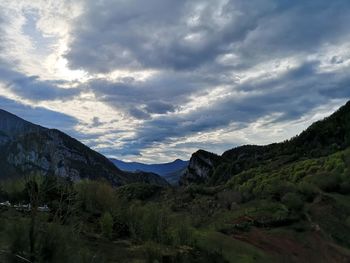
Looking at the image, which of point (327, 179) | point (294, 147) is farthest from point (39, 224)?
point (294, 147)

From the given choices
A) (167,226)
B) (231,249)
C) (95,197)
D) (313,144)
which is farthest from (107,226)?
(313,144)

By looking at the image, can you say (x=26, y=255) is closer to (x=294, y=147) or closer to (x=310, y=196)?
(x=310, y=196)

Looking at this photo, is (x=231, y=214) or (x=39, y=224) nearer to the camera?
(x=39, y=224)

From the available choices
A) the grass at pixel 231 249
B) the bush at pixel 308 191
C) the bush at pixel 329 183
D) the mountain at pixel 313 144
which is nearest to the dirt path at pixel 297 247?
the grass at pixel 231 249

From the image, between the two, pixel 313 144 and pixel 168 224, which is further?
pixel 313 144

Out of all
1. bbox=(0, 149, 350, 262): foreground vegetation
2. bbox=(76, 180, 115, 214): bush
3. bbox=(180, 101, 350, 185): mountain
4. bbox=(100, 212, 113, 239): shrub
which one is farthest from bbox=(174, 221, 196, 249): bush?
bbox=(180, 101, 350, 185): mountain

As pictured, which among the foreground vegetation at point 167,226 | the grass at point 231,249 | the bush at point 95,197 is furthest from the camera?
the bush at point 95,197

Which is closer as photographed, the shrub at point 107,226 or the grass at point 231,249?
the shrub at point 107,226

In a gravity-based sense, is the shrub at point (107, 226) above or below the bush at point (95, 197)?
below

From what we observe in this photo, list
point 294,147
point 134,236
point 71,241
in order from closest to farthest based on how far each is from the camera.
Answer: point 71,241, point 134,236, point 294,147

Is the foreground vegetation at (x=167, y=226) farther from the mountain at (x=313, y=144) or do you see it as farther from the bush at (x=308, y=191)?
the mountain at (x=313, y=144)

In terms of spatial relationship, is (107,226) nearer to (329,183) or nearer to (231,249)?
(231,249)

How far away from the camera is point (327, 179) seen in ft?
219

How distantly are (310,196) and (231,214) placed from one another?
11.6 m
